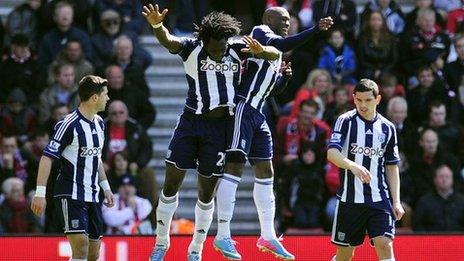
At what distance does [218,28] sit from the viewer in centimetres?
1227

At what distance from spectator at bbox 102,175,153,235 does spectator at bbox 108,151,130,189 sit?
125mm

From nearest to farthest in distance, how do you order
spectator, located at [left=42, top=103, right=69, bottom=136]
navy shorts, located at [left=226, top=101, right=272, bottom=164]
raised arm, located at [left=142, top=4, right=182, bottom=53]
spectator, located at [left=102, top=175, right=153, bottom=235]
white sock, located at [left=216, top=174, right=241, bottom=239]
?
raised arm, located at [left=142, top=4, right=182, bottom=53], navy shorts, located at [left=226, top=101, right=272, bottom=164], white sock, located at [left=216, top=174, right=241, bottom=239], spectator, located at [left=102, top=175, right=153, bottom=235], spectator, located at [left=42, top=103, right=69, bottom=136]

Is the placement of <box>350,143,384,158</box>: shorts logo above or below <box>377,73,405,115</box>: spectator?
below

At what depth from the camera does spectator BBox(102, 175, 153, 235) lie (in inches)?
634

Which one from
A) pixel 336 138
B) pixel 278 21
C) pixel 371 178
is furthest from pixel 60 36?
pixel 371 178

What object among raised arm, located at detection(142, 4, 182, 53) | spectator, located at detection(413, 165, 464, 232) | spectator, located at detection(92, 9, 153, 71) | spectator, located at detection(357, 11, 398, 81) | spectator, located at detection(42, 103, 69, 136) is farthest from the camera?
spectator, located at detection(92, 9, 153, 71)

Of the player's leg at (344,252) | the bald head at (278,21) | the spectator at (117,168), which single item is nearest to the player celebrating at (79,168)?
the bald head at (278,21)

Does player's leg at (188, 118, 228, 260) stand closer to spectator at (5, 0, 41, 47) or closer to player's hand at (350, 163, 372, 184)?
player's hand at (350, 163, 372, 184)

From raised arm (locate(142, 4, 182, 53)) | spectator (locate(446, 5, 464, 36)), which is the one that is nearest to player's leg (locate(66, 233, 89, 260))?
raised arm (locate(142, 4, 182, 53))

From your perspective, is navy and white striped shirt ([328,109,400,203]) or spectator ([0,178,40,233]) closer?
navy and white striped shirt ([328,109,400,203])

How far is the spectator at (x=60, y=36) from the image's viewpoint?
17734 millimetres

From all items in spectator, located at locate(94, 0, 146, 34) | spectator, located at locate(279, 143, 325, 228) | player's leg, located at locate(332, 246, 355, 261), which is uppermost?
spectator, located at locate(94, 0, 146, 34)

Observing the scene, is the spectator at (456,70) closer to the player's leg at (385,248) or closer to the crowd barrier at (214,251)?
the crowd barrier at (214,251)

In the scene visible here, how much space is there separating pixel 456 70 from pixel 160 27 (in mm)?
6497
